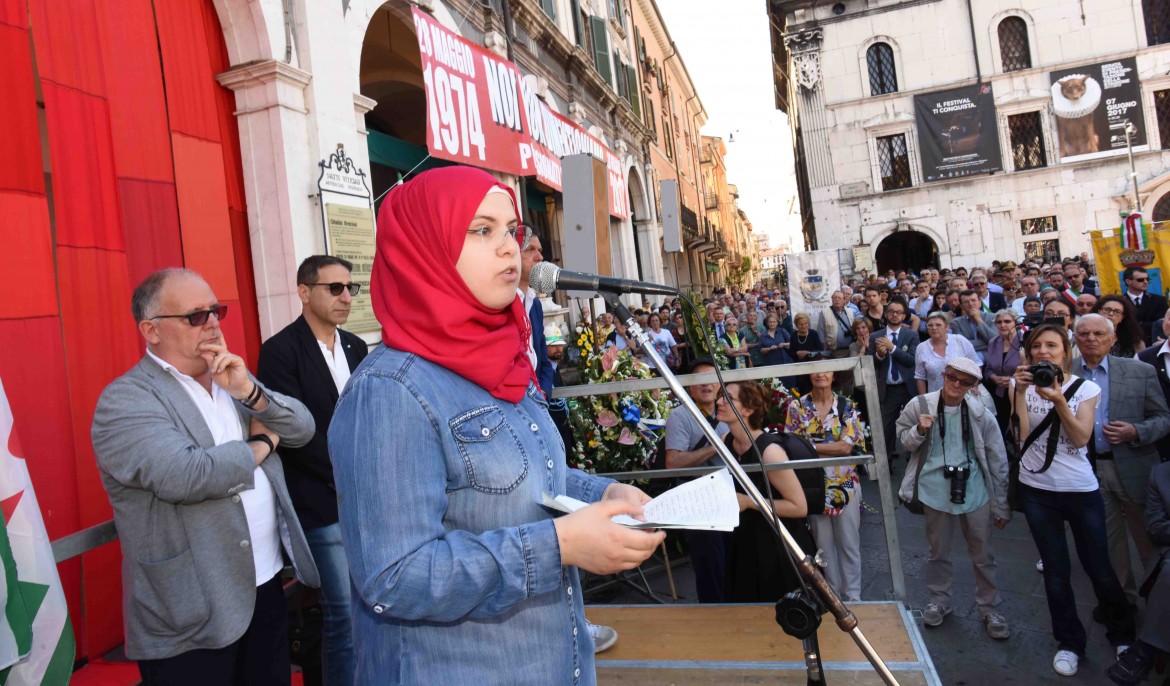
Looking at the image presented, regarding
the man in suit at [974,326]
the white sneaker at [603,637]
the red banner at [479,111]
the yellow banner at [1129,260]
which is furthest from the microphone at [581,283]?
the yellow banner at [1129,260]

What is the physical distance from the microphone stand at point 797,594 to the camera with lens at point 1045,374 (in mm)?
2556

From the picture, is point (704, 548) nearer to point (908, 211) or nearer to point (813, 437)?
point (813, 437)

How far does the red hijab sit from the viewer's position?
4.77ft

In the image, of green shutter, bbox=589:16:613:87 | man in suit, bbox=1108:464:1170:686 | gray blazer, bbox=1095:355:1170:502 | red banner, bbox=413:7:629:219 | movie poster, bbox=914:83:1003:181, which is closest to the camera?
man in suit, bbox=1108:464:1170:686

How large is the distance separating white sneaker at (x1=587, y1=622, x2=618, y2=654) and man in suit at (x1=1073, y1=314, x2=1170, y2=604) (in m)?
3.12

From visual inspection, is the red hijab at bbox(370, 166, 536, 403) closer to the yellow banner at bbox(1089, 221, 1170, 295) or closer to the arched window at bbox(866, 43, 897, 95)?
the yellow banner at bbox(1089, 221, 1170, 295)

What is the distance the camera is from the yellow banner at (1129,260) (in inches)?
361

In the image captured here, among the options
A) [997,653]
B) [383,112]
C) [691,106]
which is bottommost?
[997,653]

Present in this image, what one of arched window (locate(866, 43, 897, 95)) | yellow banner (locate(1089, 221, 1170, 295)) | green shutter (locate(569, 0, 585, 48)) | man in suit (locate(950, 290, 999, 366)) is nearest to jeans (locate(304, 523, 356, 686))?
man in suit (locate(950, 290, 999, 366))

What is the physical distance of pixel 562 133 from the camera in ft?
40.5

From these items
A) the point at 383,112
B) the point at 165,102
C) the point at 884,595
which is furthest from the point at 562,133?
the point at 884,595

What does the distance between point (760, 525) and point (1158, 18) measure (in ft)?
105

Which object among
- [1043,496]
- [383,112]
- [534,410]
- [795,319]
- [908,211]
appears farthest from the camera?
[908,211]

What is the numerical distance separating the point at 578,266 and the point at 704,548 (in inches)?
95.9
